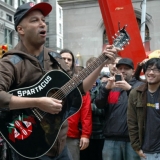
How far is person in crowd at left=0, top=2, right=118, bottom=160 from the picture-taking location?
8.73 ft

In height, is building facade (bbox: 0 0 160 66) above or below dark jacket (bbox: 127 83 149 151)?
above

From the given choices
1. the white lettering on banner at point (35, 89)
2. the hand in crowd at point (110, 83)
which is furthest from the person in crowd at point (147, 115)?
the white lettering on banner at point (35, 89)

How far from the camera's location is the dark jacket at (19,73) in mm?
2666

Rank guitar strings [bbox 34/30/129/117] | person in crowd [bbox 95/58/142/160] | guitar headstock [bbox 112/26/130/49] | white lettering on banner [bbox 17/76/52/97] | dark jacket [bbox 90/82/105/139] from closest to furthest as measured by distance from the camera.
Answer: white lettering on banner [bbox 17/76/52/97] < guitar strings [bbox 34/30/129/117] < guitar headstock [bbox 112/26/130/49] < person in crowd [bbox 95/58/142/160] < dark jacket [bbox 90/82/105/139]

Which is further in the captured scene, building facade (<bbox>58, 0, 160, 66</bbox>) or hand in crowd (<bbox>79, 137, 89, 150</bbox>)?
building facade (<bbox>58, 0, 160, 66</bbox>)

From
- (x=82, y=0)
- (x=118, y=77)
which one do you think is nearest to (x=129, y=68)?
(x=118, y=77)

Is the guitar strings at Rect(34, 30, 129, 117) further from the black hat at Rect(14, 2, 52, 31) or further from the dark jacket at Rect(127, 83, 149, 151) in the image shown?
the dark jacket at Rect(127, 83, 149, 151)

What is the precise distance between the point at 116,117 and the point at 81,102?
1790 millimetres

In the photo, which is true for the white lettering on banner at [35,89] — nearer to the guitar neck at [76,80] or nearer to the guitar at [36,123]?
the guitar at [36,123]

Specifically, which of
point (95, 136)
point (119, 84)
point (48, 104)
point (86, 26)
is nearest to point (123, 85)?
point (119, 84)

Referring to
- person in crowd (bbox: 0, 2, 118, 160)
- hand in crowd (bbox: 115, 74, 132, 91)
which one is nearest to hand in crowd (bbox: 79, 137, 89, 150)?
hand in crowd (bbox: 115, 74, 132, 91)

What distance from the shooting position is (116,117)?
15.7 ft

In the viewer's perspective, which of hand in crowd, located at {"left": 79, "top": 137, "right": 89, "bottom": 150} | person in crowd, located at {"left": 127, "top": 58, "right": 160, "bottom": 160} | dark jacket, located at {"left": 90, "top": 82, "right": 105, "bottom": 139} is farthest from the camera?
dark jacket, located at {"left": 90, "top": 82, "right": 105, "bottom": 139}

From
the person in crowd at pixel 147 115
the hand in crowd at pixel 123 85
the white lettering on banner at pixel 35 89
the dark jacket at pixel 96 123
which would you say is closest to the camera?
the white lettering on banner at pixel 35 89
